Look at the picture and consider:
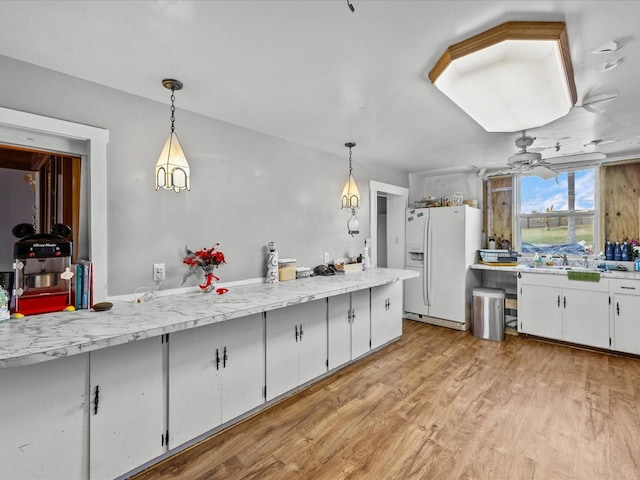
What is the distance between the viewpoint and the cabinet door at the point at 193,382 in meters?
1.91

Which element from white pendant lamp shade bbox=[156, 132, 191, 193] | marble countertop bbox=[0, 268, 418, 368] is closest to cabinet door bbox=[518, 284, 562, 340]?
marble countertop bbox=[0, 268, 418, 368]

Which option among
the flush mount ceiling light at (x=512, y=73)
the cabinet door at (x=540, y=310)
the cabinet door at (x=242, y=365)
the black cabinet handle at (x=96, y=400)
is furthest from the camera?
the cabinet door at (x=540, y=310)

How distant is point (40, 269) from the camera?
72.8 inches

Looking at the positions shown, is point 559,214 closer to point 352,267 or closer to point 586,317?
point 586,317

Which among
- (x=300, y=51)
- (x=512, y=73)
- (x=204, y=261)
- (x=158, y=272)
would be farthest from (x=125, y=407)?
(x=512, y=73)

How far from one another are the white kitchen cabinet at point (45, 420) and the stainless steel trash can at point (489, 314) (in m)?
4.18

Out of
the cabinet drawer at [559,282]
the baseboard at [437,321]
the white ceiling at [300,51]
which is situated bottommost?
the baseboard at [437,321]

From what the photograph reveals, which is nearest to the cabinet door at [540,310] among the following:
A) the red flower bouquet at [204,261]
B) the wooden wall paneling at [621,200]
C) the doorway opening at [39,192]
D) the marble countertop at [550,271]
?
the marble countertop at [550,271]

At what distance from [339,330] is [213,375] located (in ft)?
4.39

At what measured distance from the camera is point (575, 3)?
135 centimetres

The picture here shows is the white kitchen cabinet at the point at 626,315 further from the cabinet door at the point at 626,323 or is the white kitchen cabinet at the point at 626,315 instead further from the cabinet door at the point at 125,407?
A: the cabinet door at the point at 125,407

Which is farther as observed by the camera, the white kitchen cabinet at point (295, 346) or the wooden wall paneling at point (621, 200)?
the wooden wall paneling at point (621, 200)

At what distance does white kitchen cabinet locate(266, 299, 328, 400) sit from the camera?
246 centimetres

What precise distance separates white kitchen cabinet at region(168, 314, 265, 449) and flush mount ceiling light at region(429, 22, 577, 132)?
2.08 metres
